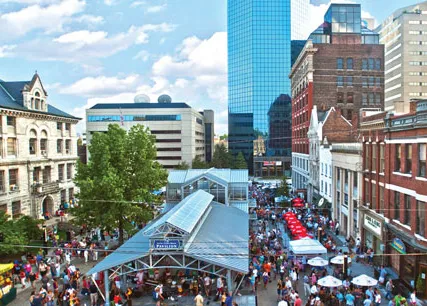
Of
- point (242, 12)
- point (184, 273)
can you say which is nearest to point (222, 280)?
point (184, 273)

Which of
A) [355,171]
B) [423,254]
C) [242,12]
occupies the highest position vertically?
[242,12]

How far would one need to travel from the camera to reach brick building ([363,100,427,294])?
2155cm

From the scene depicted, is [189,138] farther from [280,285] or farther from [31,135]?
[280,285]

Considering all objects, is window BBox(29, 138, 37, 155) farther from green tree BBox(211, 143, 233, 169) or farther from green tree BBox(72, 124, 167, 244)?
green tree BBox(211, 143, 233, 169)

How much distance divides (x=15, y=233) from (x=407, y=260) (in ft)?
88.9

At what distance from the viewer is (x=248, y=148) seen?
421ft

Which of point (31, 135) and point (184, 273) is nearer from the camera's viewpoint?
point (184, 273)

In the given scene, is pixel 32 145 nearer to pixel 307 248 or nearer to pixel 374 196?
pixel 307 248

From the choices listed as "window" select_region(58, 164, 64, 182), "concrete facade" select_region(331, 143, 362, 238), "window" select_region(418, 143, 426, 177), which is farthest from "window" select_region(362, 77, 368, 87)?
"window" select_region(58, 164, 64, 182)

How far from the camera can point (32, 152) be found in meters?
44.9

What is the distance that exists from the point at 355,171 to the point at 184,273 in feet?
59.9

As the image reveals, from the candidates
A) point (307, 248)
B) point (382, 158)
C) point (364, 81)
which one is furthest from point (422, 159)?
point (364, 81)

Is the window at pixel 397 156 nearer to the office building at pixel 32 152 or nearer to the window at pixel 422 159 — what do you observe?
the window at pixel 422 159

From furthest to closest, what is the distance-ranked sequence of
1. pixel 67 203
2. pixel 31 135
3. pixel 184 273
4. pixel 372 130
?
pixel 67 203, pixel 31 135, pixel 372 130, pixel 184 273
